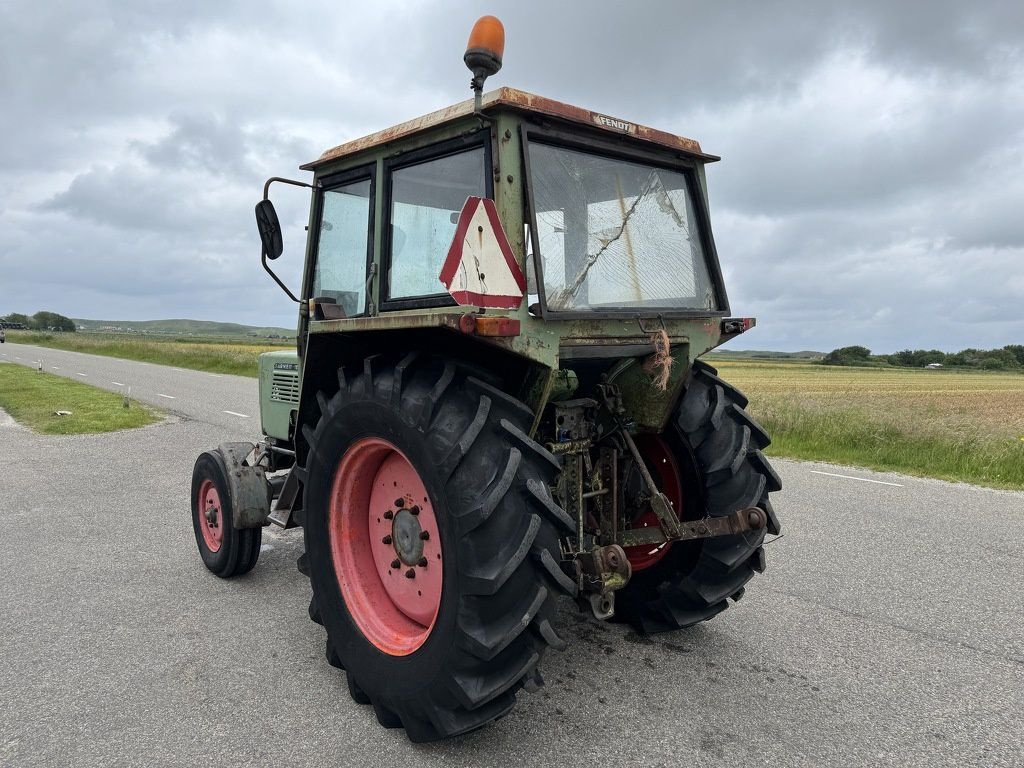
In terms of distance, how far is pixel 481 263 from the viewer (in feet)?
8.15

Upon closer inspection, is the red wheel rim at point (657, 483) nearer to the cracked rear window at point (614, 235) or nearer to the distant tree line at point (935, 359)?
the cracked rear window at point (614, 235)

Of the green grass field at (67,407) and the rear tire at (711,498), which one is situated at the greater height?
the rear tire at (711,498)

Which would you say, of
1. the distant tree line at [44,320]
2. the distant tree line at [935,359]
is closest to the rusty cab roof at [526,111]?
the distant tree line at [935,359]

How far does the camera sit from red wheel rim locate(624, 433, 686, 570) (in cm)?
357

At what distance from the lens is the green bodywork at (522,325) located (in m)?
2.71

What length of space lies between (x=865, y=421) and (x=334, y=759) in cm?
1006

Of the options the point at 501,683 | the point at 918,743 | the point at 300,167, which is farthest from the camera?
the point at 300,167

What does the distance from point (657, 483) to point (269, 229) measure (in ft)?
7.97

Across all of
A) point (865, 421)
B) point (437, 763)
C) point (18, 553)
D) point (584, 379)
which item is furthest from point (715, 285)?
point (865, 421)

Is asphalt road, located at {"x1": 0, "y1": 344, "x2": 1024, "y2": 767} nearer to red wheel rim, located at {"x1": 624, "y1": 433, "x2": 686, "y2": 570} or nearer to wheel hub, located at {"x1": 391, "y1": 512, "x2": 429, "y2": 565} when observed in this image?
red wheel rim, located at {"x1": 624, "y1": 433, "x2": 686, "y2": 570}

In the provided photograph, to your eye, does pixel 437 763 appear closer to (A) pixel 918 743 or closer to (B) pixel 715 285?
(A) pixel 918 743

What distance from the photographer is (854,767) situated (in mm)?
2525

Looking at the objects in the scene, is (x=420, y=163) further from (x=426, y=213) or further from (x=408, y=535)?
(x=408, y=535)

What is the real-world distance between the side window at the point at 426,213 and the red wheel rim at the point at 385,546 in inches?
30.2
